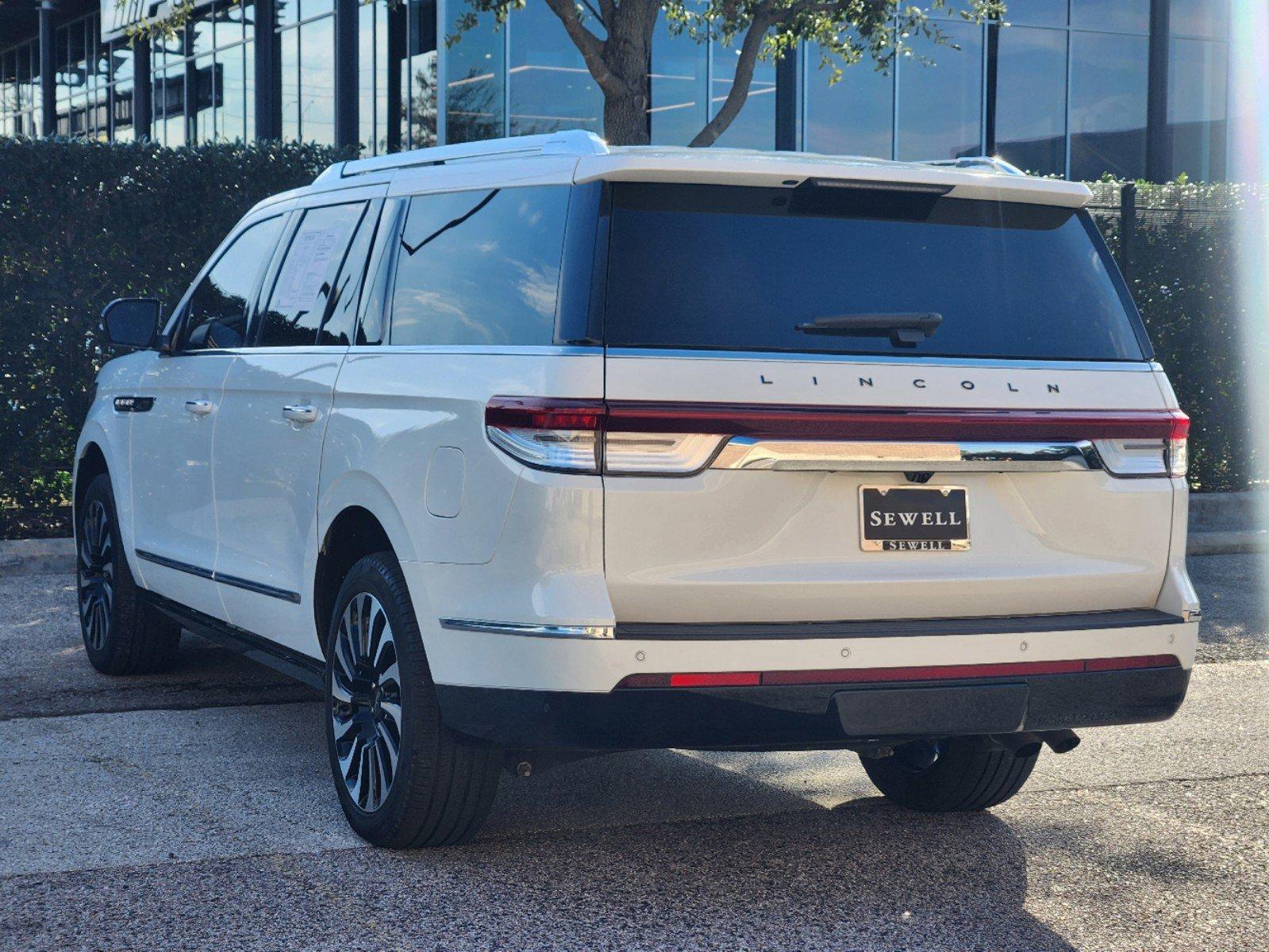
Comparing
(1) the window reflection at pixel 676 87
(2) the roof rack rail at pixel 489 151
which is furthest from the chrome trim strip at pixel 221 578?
(1) the window reflection at pixel 676 87

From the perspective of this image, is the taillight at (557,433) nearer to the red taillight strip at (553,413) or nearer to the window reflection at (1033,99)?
the red taillight strip at (553,413)

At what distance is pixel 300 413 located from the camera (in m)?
5.13

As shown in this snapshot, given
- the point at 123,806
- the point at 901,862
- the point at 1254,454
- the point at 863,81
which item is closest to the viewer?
the point at 901,862

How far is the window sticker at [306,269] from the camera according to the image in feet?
17.8

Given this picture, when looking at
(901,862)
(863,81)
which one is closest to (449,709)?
(901,862)

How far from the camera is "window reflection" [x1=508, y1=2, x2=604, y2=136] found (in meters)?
19.9

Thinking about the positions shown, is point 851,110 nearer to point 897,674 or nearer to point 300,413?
point 300,413

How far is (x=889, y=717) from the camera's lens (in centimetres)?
407

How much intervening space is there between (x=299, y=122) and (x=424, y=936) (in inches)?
813

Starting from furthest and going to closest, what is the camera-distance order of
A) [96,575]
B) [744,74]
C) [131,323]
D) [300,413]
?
[744,74] < [96,575] < [131,323] < [300,413]

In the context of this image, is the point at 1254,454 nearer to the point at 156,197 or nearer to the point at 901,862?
the point at 156,197

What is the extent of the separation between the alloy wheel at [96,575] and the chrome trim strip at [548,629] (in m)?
3.54

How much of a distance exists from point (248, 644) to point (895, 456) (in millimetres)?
2766

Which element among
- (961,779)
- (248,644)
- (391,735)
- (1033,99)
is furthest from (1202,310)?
(1033,99)
